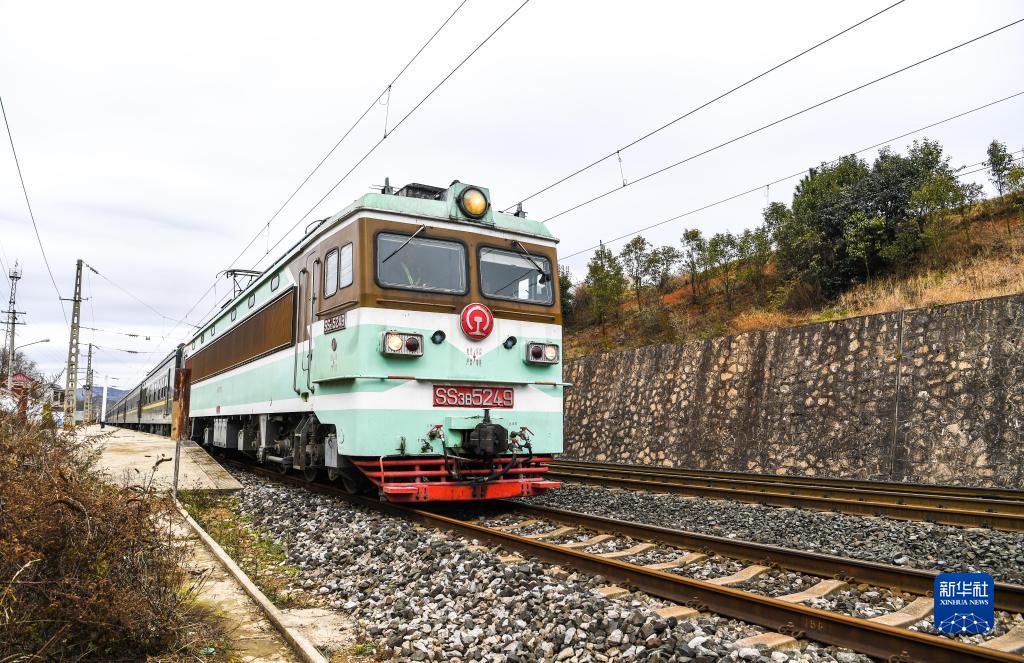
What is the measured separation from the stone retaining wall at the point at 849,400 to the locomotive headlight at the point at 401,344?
29.4 feet

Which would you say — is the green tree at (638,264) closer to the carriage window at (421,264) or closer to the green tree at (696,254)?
the green tree at (696,254)

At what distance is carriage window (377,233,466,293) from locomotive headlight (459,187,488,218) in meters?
0.44

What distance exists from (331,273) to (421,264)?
1.20 meters

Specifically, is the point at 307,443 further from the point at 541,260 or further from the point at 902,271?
the point at 902,271

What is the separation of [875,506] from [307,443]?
7.01m

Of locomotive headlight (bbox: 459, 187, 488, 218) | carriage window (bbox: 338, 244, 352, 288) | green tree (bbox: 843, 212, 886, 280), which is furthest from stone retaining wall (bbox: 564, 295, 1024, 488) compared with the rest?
carriage window (bbox: 338, 244, 352, 288)

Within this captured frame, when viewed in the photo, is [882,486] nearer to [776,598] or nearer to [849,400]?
[849,400]

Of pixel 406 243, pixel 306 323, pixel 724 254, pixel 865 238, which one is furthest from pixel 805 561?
pixel 724 254

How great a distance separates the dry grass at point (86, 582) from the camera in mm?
3125

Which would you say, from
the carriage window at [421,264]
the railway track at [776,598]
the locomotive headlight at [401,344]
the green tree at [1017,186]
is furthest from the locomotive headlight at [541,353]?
the green tree at [1017,186]

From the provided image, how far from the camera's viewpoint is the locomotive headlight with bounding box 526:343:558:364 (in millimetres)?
8727

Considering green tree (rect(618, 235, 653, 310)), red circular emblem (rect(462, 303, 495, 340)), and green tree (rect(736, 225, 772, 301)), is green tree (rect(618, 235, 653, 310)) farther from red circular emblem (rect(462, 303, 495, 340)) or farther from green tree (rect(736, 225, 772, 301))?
red circular emblem (rect(462, 303, 495, 340))

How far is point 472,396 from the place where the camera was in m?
8.23

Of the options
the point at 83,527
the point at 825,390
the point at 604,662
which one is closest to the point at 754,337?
the point at 825,390
